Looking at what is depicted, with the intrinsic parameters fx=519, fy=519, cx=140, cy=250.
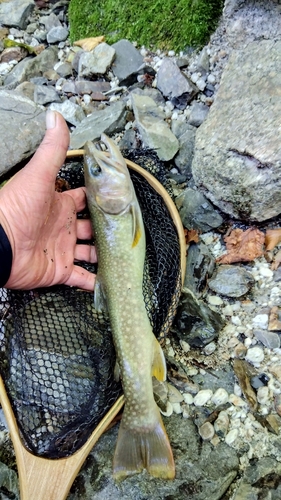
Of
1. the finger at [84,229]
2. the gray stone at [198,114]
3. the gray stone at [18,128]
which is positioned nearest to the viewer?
the finger at [84,229]

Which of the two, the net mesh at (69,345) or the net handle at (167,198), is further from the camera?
the net handle at (167,198)

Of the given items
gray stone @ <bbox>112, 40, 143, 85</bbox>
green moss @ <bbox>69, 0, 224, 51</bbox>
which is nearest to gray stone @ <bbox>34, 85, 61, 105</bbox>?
gray stone @ <bbox>112, 40, 143, 85</bbox>

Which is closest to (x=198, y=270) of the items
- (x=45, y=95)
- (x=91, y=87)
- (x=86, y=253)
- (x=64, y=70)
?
(x=86, y=253)

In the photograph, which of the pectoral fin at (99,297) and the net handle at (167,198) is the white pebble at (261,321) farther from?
the pectoral fin at (99,297)

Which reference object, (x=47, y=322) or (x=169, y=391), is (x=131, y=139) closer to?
(x=47, y=322)

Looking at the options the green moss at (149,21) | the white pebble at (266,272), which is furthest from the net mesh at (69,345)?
the green moss at (149,21)

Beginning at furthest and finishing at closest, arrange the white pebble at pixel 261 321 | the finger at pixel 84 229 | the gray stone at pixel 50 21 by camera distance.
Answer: the gray stone at pixel 50 21 < the finger at pixel 84 229 < the white pebble at pixel 261 321

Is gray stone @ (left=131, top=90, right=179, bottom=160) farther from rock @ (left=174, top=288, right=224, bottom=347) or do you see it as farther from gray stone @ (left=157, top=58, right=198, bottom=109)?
rock @ (left=174, top=288, right=224, bottom=347)
